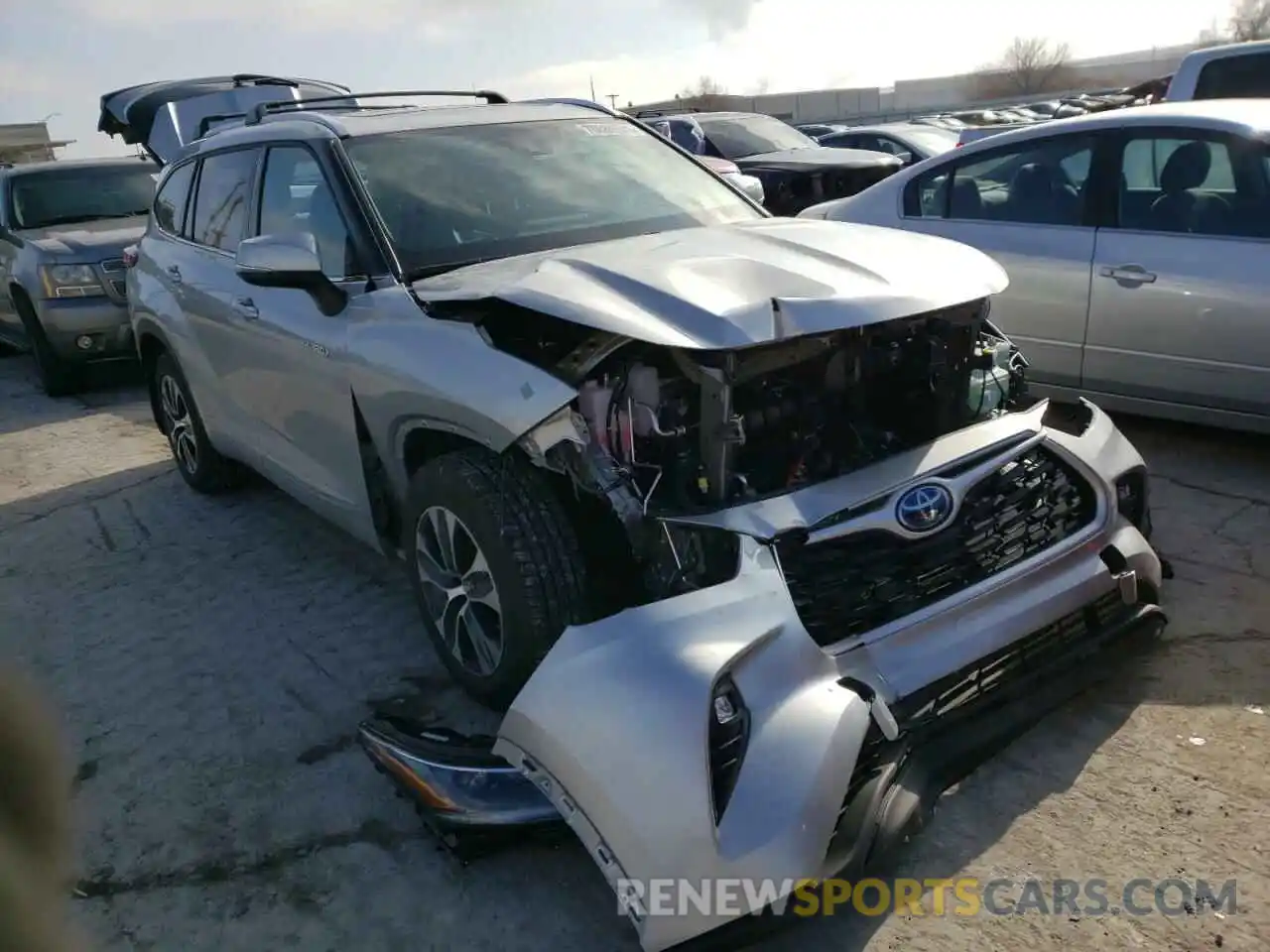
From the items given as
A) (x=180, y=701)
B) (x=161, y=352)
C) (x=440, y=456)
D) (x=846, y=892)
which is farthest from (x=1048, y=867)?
(x=161, y=352)

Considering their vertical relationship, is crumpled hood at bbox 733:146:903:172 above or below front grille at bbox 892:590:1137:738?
above

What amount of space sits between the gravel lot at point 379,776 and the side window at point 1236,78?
10.6 ft

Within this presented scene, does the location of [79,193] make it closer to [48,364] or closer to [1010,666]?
[48,364]

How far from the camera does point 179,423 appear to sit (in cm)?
540

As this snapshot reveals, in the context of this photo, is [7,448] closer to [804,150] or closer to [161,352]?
[161,352]

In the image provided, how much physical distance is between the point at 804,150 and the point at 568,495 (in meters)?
9.04

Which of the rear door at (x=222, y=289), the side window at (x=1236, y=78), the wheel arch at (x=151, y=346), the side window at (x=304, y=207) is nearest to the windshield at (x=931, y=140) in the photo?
the side window at (x=1236, y=78)

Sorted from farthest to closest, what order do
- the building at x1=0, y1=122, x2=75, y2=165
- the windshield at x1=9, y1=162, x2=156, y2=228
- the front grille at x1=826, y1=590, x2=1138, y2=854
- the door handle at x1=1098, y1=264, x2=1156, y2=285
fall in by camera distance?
the building at x1=0, y1=122, x2=75, y2=165 → the windshield at x1=9, y1=162, x2=156, y2=228 → the door handle at x1=1098, y1=264, x2=1156, y2=285 → the front grille at x1=826, y1=590, x2=1138, y2=854

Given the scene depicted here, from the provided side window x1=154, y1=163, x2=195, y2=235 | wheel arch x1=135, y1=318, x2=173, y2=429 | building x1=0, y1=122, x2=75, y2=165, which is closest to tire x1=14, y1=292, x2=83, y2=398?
wheel arch x1=135, y1=318, x2=173, y2=429

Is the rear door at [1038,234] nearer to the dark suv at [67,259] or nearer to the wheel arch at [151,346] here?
the wheel arch at [151,346]

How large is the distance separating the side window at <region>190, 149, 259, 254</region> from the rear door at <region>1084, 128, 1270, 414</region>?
371 cm

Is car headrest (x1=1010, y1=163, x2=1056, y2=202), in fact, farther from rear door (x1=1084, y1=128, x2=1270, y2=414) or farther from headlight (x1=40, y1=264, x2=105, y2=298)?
headlight (x1=40, y1=264, x2=105, y2=298)

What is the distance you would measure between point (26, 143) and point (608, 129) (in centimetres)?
5596

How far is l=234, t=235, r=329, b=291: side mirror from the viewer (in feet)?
10.3
